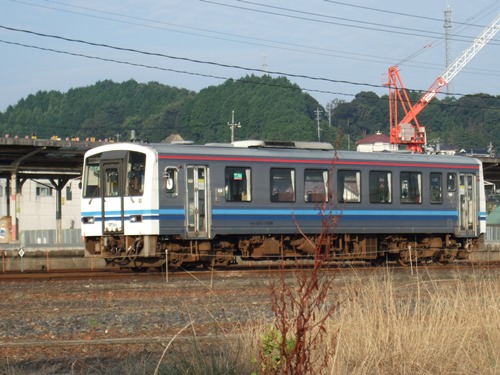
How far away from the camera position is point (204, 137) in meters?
162

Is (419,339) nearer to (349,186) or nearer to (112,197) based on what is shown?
(112,197)

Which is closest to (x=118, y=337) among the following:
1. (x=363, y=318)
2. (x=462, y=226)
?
(x=363, y=318)

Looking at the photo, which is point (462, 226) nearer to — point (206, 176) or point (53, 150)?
point (206, 176)

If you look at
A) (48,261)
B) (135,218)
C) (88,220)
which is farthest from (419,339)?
(48,261)

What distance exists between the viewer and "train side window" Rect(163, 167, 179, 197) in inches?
863

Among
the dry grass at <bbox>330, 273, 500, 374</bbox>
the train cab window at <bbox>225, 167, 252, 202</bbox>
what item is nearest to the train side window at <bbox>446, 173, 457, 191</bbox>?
the train cab window at <bbox>225, 167, 252, 202</bbox>

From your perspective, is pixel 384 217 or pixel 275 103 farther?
pixel 275 103

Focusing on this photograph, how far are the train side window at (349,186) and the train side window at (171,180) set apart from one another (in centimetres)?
472

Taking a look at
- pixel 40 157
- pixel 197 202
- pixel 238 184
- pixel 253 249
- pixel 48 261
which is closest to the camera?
pixel 197 202

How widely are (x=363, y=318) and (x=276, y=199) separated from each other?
14.0 metres

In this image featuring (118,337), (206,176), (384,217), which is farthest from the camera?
(384,217)

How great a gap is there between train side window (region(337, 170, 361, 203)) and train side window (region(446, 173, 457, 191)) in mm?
3308

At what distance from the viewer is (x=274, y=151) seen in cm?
2372

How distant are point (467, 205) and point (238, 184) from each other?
7.80 meters
